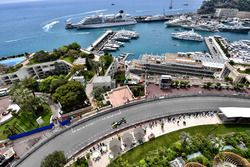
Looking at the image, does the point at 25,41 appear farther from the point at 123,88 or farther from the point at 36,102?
the point at 123,88

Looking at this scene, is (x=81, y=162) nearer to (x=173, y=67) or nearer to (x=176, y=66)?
(x=173, y=67)

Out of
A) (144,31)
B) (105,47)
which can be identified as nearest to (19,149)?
(105,47)

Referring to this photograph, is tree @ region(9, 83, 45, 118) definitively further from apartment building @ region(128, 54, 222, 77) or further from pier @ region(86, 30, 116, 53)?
pier @ region(86, 30, 116, 53)

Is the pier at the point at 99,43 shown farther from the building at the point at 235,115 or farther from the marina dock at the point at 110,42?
the building at the point at 235,115

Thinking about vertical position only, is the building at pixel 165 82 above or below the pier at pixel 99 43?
below

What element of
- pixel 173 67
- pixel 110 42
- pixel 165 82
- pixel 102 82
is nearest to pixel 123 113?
pixel 102 82

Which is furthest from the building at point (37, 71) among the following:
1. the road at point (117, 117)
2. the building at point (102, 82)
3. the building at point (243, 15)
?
the building at point (243, 15)

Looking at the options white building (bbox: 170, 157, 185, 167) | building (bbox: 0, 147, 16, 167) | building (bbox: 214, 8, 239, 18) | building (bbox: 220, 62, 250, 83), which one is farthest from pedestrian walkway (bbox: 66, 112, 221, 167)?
building (bbox: 214, 8, 239, 18)
